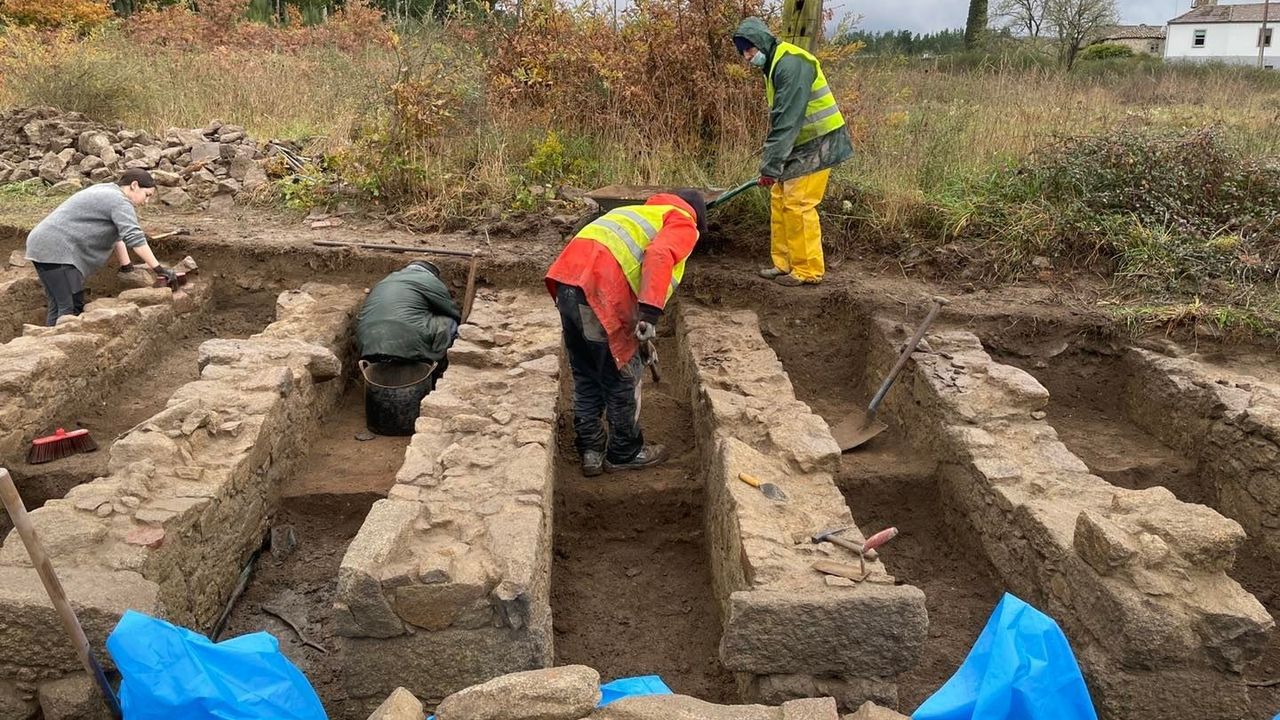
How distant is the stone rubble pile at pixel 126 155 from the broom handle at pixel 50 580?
6317 millimetres

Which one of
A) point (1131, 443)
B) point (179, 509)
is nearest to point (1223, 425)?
point (1131, 443)

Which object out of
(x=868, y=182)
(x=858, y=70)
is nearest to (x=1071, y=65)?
(x=858, y=70)

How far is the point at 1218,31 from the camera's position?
40.1 metres

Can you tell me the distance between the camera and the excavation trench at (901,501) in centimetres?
423

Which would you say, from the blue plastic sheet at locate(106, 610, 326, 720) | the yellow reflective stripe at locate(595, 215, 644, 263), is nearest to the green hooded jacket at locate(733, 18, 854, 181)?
the yellow reflective stripe at locate(595, 215, 644, 263)

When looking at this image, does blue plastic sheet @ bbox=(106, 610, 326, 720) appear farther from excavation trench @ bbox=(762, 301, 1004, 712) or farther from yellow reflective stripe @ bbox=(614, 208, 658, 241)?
yellow reflective stripe @ bbox=(614, 208, 658, 241)

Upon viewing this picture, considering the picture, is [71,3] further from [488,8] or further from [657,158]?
[657,158]

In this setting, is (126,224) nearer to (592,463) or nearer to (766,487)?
(592,463)

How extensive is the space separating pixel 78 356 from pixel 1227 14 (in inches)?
1867

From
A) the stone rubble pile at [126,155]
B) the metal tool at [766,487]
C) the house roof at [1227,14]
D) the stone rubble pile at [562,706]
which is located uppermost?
the house roof at [1227,14]

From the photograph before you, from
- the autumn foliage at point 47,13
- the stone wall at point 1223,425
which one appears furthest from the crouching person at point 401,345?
the autumn foliage at point 47,13

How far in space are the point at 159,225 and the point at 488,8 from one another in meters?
3.91

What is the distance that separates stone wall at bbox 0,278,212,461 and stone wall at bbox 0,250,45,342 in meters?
0.94

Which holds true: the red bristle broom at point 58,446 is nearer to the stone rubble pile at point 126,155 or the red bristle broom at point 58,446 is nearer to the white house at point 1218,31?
the stone rubble pile at point 126,155
